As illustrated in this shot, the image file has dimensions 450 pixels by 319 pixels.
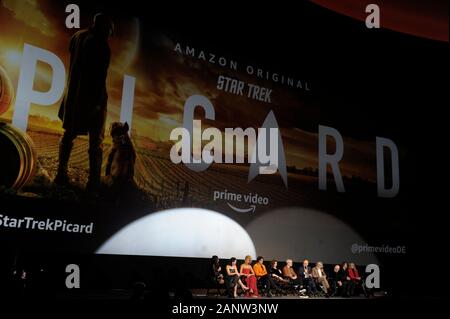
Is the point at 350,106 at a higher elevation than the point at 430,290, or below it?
higher

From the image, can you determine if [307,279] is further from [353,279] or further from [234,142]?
[234,142]

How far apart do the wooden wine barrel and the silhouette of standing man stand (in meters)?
0.40

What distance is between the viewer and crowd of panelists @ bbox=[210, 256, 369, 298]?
20.6 feet

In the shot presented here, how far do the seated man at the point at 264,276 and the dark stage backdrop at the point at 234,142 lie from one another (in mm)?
431

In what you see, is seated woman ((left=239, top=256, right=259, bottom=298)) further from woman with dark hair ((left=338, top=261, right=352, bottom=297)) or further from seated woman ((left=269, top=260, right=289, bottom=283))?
woman with dark hair ((left=338, top=261, right=352, bottom=297))

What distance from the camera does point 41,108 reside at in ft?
18.2

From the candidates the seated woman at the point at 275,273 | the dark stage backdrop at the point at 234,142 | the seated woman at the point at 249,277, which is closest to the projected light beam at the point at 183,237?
the dark stage backdrop at the point at 234,142

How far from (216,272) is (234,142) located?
6.73 ft

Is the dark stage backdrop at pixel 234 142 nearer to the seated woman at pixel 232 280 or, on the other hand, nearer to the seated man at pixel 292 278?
the seated man at pixel 292 278

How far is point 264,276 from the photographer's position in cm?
665

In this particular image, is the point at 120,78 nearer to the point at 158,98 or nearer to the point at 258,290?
the point at 158,98

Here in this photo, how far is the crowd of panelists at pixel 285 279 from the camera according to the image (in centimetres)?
629

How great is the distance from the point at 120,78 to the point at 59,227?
2145 mm

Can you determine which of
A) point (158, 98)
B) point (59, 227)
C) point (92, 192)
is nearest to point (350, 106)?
point (158, 98)
